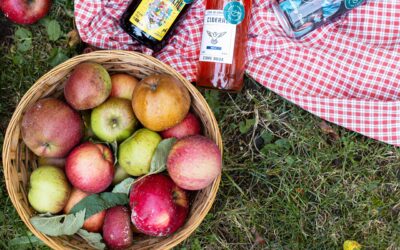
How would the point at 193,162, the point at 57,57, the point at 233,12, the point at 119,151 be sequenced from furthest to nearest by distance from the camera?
1. the point at 57,57
2. the point at 233,12
3. the point at 119,151
4. the point at 193,162

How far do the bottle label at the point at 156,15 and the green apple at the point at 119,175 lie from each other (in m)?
0.50

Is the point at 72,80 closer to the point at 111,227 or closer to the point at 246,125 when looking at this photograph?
the point at 111,227

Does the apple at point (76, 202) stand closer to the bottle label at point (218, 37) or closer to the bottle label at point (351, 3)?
the bottle label at point (218, 37)

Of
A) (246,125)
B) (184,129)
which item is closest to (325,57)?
(246,125)

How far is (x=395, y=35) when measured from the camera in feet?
6.15

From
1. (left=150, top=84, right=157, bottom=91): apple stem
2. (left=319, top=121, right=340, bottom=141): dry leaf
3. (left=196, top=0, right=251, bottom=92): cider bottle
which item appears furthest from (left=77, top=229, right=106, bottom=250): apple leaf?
(left=319, top=121, right=340, bottom=141): dry leaf

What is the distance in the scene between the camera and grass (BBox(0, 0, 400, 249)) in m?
1.97

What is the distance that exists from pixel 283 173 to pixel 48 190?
93cm

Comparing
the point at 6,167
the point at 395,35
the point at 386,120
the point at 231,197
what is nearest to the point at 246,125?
the point at 231,197

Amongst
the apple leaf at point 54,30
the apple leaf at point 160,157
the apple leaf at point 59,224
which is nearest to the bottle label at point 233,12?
the apple leaf at point 160,157

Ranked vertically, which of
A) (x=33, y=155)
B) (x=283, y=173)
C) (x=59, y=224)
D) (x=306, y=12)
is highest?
(x=306, y=12)

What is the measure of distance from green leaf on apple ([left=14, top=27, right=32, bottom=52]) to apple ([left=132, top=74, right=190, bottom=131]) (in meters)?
0.67

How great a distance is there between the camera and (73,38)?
1.95 metres

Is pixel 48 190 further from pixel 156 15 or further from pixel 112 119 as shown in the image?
pixel 156 15
